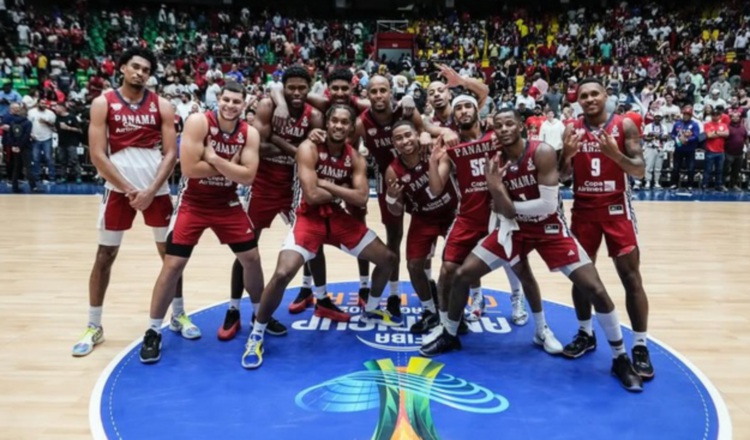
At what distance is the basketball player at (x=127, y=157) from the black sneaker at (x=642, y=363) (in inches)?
135

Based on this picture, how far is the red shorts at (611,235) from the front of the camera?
13.0 ft

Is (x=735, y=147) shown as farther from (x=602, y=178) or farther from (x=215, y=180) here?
(x=215, y=180)

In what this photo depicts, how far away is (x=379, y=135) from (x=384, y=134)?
1.7 inches

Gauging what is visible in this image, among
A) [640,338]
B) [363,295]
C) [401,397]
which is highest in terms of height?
[640,338]

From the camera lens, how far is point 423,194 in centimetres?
478

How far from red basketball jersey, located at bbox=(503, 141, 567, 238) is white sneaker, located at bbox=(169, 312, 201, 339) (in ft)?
8.28

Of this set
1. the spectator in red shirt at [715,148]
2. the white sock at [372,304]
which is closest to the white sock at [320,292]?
the white sock at [372,304]

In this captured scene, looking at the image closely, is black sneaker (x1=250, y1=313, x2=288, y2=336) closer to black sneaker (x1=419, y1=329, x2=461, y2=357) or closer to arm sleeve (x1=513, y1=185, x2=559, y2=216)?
black sneaker (x1=419, y1=329, x2=461, y2=357)

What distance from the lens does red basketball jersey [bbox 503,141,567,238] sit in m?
4.02

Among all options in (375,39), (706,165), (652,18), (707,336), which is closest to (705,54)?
(652,18)

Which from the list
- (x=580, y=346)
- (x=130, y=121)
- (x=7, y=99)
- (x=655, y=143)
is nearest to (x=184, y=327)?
(x=130, y=121)

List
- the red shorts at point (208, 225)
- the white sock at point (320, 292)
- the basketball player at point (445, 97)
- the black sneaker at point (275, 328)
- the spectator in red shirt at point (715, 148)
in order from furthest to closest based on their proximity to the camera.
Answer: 1. the spectator in red shirt at point (715, 148)
2. the white sock at point (320, 292)
3. the basketball player at point (445, 97)
4. the black sneaker at point (275, 328)
5. the red shorts at point (208, 225)

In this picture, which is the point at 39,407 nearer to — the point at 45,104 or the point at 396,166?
the point at 396,166

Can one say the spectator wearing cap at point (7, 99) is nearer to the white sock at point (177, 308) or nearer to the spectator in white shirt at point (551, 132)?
the white sock at point (177, 308)
